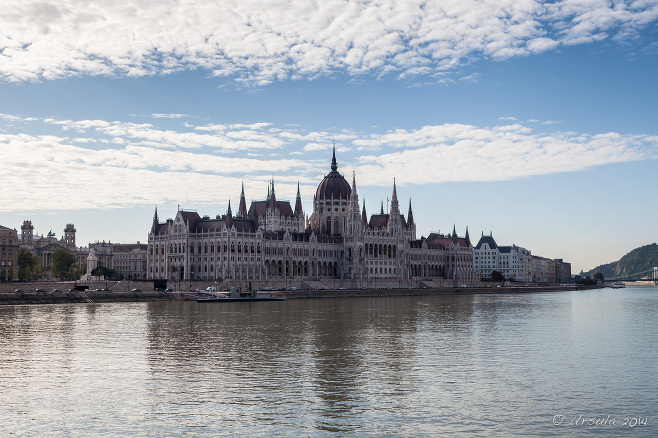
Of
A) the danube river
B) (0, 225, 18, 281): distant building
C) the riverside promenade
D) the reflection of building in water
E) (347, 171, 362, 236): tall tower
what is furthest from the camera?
(347, 171, 362, 236): tall tower

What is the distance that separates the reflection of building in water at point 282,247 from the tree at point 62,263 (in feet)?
54.7

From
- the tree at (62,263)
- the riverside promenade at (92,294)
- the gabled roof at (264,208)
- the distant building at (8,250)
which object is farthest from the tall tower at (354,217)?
the distant building at (8,250)

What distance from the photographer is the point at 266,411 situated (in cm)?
2573

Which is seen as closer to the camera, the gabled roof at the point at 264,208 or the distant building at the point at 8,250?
the distant building at the point at 8,250

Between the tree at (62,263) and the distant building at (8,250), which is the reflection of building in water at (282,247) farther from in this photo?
the distant building at (8,250)

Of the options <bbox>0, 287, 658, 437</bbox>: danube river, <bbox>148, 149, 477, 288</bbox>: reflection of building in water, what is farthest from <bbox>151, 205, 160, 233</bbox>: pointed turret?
<bbox>0, 287, 658, 437</bbox>: danube river

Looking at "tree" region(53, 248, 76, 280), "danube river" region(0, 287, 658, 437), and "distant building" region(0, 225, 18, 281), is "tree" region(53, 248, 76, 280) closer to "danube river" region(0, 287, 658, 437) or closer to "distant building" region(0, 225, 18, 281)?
"distant building" region(0, 225, 18, 281)

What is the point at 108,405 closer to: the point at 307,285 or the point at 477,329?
the point at 477,329

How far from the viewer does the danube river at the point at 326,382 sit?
78.6ft

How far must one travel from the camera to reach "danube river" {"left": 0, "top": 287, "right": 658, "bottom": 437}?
78.6 ft

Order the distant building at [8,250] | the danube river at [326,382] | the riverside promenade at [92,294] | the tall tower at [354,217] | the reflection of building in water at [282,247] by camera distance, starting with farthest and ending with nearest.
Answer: the tall tower at [354,217] < the reflection of building in water at [282,247] < the distant building at [8,250] < the riverside promenade at [92,294] < the danube river at [326,382]

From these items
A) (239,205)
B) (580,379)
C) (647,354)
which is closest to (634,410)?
(580,379)

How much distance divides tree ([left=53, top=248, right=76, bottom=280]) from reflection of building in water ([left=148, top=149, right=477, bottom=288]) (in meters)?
16.7

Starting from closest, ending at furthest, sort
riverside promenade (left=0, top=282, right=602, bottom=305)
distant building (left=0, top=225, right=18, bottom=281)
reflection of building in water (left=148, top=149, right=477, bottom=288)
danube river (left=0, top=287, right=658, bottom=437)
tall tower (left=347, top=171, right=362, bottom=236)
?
danube river (left=0, top=287, right=658, bottom=437) → riverside promenade (left=0, top=282, right=602, bottom=305) → distant building (left=0, top=225, right=18, bottom=281) → reflection of building in water (left=148, top=149, right=477, bottom=288) → tall tower (left=347, top=171, right=362, bottom=236)
